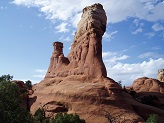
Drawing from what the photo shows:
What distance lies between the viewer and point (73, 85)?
166ft

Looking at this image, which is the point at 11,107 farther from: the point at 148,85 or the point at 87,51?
the point at 148,85

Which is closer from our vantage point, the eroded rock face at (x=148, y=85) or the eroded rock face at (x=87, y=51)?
the eroded rock face at (x=87, y=51)

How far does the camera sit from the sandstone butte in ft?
150

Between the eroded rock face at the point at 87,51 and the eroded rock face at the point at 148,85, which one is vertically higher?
the eroded rock face at the point at 87,51

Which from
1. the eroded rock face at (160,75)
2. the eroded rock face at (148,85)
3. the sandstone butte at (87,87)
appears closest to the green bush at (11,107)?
the sandstone butte at (87,87)

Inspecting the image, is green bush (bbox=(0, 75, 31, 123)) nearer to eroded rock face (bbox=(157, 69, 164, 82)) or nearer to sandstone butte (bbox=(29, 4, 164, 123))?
sandstone butte (bbox=(29, 4, 164, 123))

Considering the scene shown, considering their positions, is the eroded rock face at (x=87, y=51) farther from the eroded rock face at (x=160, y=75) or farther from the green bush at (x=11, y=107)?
the eroded rock face at (x=160, y=75)

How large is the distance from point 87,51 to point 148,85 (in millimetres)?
31408

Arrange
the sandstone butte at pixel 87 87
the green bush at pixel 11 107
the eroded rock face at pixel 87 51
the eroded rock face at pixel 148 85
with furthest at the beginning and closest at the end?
the eroded rock face at pixel 148 85 < the eroded rock face at pixel 87 51 < the sandstone butte at pixel 87 87 < the green bush at pixel 11 107

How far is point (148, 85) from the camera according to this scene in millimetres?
81438

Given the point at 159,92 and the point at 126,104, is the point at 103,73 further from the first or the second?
the point at 159,92

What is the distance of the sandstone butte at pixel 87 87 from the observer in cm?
4559

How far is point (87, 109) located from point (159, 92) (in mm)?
36536

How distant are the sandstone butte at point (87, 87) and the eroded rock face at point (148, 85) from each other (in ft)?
37.0
